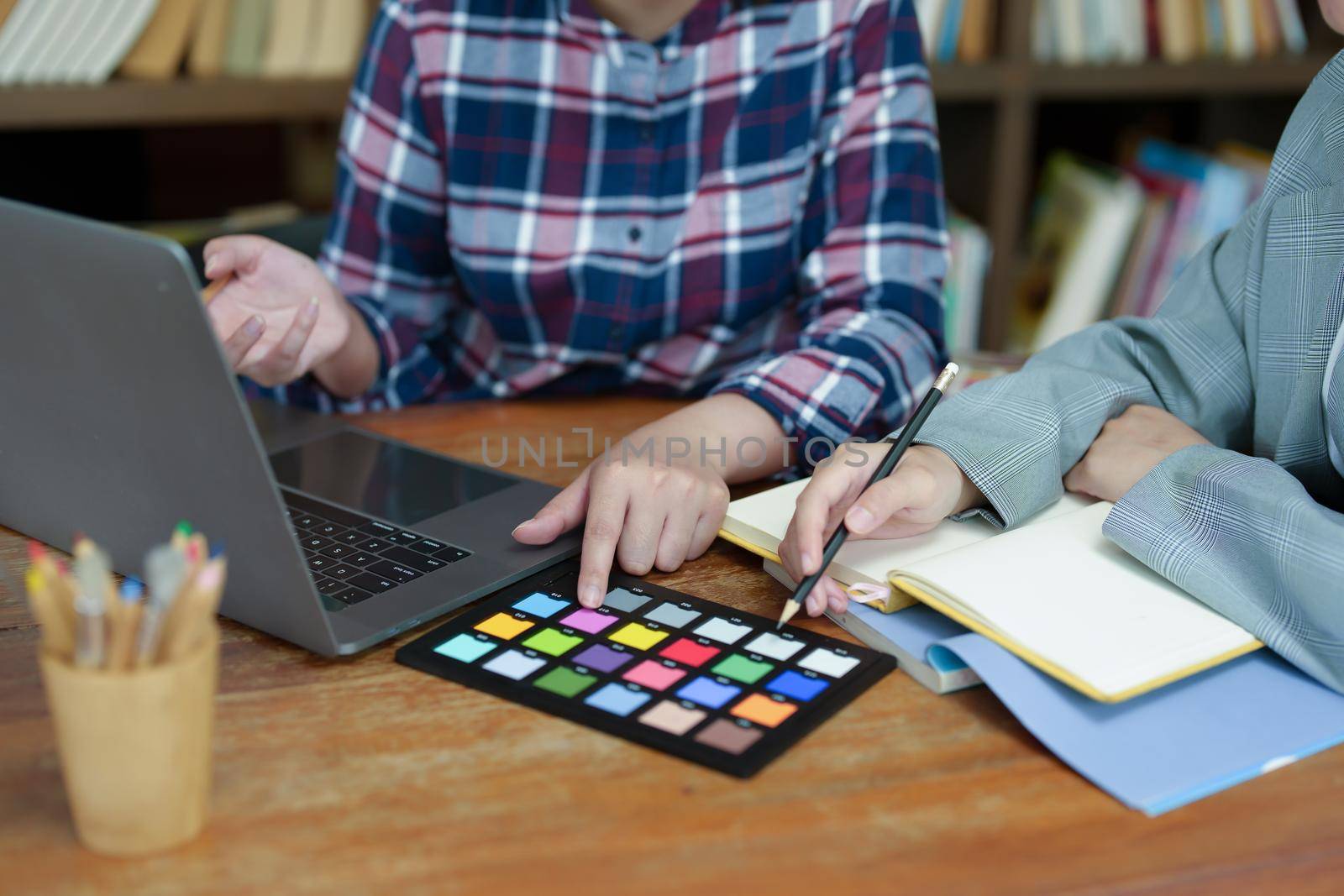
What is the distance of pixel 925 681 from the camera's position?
2.17ft

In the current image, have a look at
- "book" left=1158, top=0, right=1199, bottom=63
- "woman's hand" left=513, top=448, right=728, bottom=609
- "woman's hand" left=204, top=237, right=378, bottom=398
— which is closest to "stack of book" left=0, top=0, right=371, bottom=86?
"woman's hand" left=204, top=237, right=378, bottom=398

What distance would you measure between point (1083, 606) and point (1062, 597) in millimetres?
13

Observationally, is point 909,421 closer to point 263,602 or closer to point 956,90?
point 263,602

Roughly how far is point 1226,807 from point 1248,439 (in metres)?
0.45

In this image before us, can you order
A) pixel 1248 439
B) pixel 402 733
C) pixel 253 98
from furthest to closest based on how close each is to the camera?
pixel 253 98
pixel 1248 439
pixel 402 733

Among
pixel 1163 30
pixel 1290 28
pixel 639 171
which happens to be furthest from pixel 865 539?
pixel 1290 28

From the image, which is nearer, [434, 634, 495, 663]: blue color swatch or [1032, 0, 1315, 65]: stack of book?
[434, 634, 495, 663]: blue color swatch

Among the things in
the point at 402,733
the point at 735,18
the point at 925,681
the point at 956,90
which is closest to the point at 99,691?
the point at 402,733

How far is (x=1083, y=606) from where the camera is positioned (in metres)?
0.67

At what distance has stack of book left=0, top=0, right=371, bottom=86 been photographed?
152 centimetres

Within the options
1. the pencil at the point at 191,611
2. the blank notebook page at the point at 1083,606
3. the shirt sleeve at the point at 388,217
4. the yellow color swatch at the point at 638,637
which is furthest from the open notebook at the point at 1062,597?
the shirt sleeve at the point at 388,217

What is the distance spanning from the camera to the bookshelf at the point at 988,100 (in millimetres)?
1578

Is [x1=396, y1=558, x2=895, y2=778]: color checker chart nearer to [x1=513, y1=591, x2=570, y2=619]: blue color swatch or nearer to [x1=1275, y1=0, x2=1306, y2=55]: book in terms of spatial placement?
[x1=513, y1=591, x2=570, y2=619]: blue color swatch

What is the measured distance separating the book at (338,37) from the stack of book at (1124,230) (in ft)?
3.66
